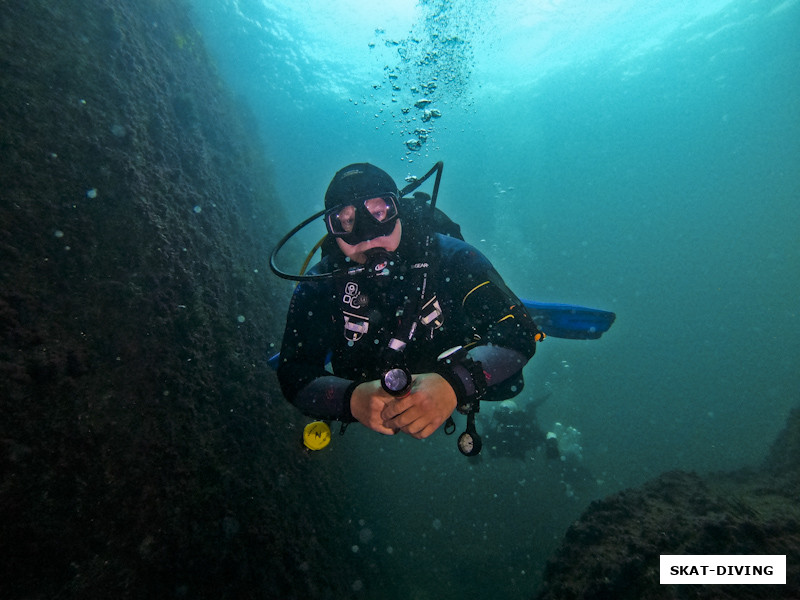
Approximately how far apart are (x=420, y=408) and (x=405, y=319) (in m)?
0.71

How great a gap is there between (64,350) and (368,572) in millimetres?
5124

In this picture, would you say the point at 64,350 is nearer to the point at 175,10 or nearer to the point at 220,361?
the point at 220,361

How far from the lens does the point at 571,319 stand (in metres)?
3.26

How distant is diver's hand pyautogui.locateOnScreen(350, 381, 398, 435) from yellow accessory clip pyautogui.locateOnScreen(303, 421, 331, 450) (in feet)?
0.99

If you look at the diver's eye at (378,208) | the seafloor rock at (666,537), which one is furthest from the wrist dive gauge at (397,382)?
the seafloor rock at (666,537)

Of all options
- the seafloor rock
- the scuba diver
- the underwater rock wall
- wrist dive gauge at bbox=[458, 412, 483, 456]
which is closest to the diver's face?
the scuba diver

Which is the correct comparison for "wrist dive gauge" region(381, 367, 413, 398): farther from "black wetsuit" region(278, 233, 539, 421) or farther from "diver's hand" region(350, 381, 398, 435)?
"black wetsuit" region(278, 233, 539, 421)

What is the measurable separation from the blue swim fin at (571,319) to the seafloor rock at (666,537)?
71.8 inches

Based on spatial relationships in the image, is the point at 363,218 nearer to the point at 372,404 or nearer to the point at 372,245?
the point at 372,245

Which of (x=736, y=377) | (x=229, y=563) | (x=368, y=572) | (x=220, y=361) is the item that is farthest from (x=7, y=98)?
(x=736, y=377)

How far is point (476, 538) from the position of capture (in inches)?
297

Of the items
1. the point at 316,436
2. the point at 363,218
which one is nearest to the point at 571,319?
the point at 363,218

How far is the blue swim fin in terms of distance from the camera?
3.24 metres

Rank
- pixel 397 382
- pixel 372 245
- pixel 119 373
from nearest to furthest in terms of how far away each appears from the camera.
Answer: pixel 397 382 → pixel 372 245 → pixel 119 373
